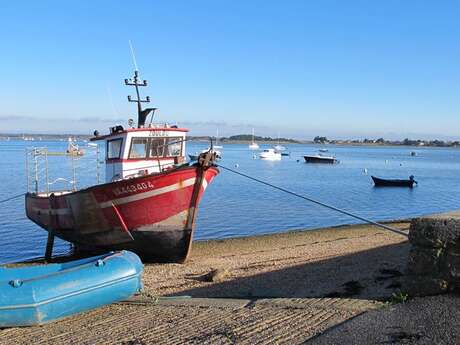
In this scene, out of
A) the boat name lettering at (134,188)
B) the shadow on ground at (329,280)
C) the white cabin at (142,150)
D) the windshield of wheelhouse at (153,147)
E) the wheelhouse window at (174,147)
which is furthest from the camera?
the wheelhouse window at (174,147)

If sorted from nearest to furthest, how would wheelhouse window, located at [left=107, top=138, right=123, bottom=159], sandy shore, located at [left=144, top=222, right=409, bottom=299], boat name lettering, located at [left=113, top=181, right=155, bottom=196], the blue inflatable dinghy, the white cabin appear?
1. the blue inflatable dinghy
2. sandy shore, located at [left=144, top=222, right=409, bottom=299]
3. boat name lettering, located at [left=113, top=181, right=155, bottom=196]
4. the white cabin
5. wheelhouse window, located at [left=107, top=138, right=123, bottom=159]

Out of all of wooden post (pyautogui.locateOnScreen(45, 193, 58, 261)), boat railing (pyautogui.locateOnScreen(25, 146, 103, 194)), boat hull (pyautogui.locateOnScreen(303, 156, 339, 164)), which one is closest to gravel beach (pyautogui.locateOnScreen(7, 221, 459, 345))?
wooden post (pyautogui.locateOnScreen(45, 193, 58, 261))

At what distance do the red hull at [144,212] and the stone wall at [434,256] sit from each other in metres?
7.60

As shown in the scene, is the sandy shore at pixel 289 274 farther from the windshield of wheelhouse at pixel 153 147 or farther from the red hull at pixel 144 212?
the windshield of wheelhouse at pixel 153 147

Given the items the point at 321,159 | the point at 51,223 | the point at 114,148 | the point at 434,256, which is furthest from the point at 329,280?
the point at 321,159

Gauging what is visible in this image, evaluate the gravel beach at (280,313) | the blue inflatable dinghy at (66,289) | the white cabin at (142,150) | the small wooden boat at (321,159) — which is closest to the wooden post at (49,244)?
the white cabin at (142,150)

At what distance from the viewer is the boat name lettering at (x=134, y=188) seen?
13078 mm

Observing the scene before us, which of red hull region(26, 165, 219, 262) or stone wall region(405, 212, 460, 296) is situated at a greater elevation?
stone wall region(405, 212, 460, 296)

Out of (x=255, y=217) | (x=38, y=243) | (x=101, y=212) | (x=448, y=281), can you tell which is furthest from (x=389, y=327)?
(x=255, y=217)

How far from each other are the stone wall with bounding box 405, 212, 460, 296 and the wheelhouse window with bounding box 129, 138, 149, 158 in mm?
9623

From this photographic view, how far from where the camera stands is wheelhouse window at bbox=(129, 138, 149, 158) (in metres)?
14.7

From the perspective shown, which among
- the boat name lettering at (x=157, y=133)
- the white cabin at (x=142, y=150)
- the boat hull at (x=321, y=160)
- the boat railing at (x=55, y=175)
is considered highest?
the boat name lettering at (x=157, y=133)

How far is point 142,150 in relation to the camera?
48.5ft

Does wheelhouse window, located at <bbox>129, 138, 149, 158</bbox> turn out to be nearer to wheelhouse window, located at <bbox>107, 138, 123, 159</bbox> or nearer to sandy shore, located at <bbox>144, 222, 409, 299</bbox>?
wheelhouse window, located at <bbox>107, 138, 123, 159</bbox>
